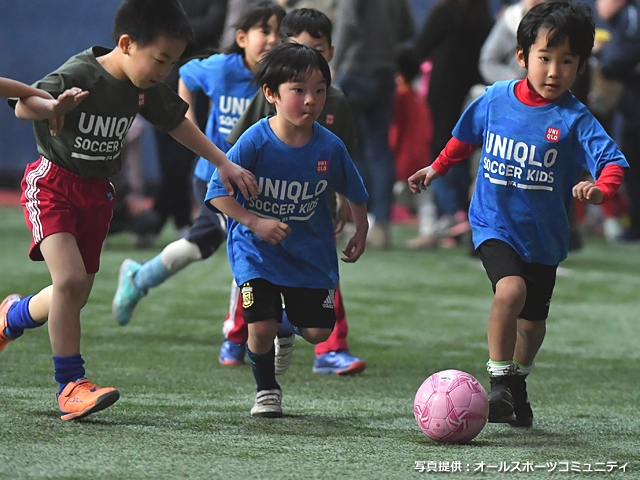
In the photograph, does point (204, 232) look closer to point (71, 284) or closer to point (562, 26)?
point (71, 284)

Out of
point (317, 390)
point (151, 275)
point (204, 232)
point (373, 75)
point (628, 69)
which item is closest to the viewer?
point (317, 390)

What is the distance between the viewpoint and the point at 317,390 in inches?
157

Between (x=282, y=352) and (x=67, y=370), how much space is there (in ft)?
2.54

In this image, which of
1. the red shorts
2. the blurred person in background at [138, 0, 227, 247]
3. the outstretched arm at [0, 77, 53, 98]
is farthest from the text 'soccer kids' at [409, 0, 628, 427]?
the blurred person in background at [138, 0, 227, 247]

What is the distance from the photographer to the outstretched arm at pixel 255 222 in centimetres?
329

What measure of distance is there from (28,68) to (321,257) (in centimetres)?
989

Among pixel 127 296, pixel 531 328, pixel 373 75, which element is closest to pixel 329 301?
pixel 531 328


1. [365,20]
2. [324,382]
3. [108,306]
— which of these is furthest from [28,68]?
[324,382]

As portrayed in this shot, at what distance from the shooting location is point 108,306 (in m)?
5.82

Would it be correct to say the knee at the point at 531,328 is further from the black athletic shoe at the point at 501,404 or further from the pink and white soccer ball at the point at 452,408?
the pink and white soccer ball at the point at 452,408

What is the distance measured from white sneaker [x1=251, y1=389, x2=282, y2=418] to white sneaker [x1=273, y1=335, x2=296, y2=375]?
0.94 feet

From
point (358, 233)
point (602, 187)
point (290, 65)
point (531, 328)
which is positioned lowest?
point (531, 328)

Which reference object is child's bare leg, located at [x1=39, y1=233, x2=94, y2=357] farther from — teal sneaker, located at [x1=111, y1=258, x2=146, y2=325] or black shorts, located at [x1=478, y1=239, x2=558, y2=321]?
teal sneaker, located at [x1=111, y1=258, x2=146, y2=325]

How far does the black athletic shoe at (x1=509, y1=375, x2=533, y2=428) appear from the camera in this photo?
345 cm
